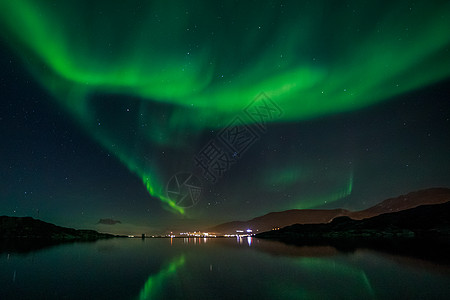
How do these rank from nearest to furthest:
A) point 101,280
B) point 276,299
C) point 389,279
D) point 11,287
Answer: point 276,299 < point 11,287 < point 389,279 < point 101,280

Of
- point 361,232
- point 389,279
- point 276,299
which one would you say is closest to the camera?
point 276,299

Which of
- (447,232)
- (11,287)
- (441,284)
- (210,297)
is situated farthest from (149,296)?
(447,232)

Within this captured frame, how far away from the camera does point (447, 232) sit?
155125 millimetres

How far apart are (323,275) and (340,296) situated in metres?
7.99

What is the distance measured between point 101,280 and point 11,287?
19.5ft

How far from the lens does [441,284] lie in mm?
18156

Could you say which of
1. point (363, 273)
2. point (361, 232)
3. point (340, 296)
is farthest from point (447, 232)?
point (340, 296)

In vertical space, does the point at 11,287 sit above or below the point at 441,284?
above

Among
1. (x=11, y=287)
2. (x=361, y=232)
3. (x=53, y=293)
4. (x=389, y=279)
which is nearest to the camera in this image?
(x=53, y=293)

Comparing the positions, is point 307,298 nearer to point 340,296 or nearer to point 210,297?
point 340,296

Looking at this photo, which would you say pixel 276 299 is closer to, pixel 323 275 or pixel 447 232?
pixel 323 275

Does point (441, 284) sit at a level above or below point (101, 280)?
below

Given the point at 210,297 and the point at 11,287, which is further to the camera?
the point at 11,287

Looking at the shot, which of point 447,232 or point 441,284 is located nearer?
point 441,284
